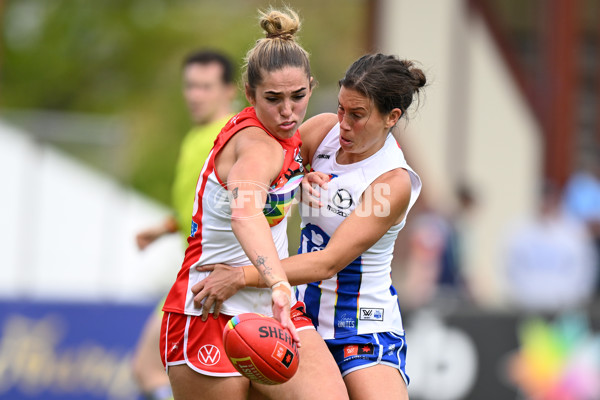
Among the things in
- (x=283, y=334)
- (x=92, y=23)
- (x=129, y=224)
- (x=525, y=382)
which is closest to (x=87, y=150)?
(x=129, y=224)

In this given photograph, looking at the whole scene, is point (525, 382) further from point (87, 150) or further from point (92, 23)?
point (92, 23)

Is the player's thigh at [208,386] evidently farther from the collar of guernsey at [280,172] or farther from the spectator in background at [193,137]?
the spectator in background at [193,137]

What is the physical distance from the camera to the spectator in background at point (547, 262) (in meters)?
9.79

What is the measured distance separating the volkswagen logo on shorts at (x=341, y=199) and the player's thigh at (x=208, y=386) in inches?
32.1

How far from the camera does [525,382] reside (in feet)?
26.9

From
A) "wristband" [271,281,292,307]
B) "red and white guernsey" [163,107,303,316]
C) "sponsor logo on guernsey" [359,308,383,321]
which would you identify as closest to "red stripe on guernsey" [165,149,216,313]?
"red and white guernsey" [163,107,303,316]

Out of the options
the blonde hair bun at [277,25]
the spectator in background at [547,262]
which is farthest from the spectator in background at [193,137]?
the spectator in background at [547,262]

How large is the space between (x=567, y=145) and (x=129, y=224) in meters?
6.29

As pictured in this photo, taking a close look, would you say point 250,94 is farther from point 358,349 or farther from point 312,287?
point 358,349

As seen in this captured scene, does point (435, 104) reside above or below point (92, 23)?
below

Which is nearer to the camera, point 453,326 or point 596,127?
point 453,326

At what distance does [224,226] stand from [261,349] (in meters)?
0.57

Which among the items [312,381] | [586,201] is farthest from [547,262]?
[312,381]

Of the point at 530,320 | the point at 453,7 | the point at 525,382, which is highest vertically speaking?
the point at 453,7
